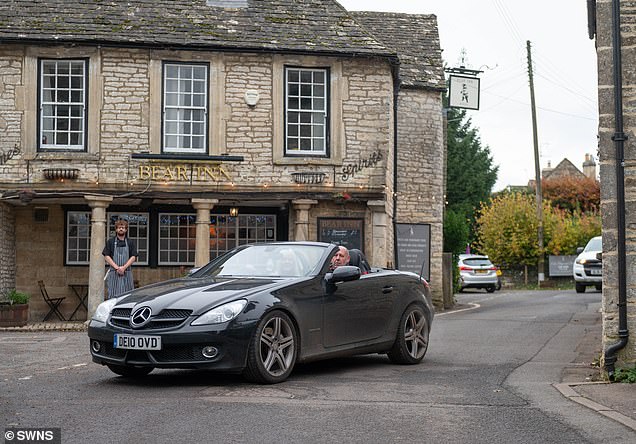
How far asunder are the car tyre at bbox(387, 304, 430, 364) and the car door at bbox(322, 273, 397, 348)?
346mm

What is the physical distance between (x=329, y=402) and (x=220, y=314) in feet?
4.70

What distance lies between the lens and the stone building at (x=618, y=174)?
1036cm

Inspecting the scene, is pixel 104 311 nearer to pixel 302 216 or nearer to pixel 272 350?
pixel 272 350

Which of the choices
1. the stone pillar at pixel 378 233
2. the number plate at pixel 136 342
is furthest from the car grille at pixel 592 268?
the number plate at pixel 136 342

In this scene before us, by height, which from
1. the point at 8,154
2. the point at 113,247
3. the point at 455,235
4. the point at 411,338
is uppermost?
the point at 8,154

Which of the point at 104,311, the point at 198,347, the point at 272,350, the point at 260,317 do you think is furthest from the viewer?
the point at 104,311

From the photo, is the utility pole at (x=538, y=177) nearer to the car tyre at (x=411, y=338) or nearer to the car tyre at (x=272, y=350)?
the car tyre at (x=411, y=338)

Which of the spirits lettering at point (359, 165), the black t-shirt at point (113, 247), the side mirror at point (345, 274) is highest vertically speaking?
the spirits lettering at point (359, 165)

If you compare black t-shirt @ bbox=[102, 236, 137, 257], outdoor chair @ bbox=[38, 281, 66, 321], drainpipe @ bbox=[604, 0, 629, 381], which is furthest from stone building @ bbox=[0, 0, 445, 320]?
drainpipe @ bbox=[604, 0, 629, 381]

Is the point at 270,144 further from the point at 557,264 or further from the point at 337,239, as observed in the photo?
the point at 557,264

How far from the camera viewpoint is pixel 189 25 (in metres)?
21.8

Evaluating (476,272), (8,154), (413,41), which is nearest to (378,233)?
(8,154)

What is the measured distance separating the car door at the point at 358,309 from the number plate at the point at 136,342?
1930 millimetres

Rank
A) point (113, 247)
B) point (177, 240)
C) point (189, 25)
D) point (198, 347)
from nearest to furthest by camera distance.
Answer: point (198, 347), point (113, 247), point (189, 25), point (177, 240)
